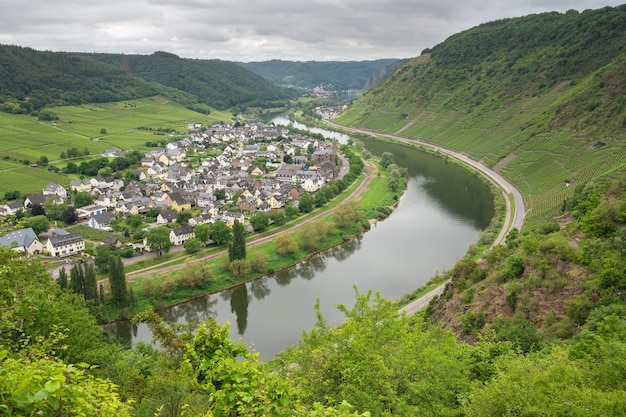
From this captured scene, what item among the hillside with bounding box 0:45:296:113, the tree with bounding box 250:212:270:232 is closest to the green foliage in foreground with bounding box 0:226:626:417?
the tree with bounding box 250:212:270:232

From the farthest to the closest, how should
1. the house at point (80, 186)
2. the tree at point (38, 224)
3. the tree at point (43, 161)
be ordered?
1. the tree at point (43, 161)
2. the house at point (80, 186)
3. the tree at point (38, 224)

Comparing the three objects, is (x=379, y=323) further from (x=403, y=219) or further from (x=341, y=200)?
(x=341, y=200)

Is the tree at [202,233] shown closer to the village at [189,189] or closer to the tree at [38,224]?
the village at [189,189]

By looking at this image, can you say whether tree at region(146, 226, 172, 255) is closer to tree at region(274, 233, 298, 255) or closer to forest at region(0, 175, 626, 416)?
tree at region(274, 233, 298, 255)

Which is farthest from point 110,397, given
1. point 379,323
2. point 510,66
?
point 510,66

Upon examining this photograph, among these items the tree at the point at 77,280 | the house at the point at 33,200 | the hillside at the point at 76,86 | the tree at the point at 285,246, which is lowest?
the tree at the point at 285,246

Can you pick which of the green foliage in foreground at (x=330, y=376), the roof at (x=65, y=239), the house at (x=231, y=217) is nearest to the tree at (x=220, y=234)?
the house at (x=231, y=217)

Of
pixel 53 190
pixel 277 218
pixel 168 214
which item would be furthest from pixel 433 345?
pixel 53 190
